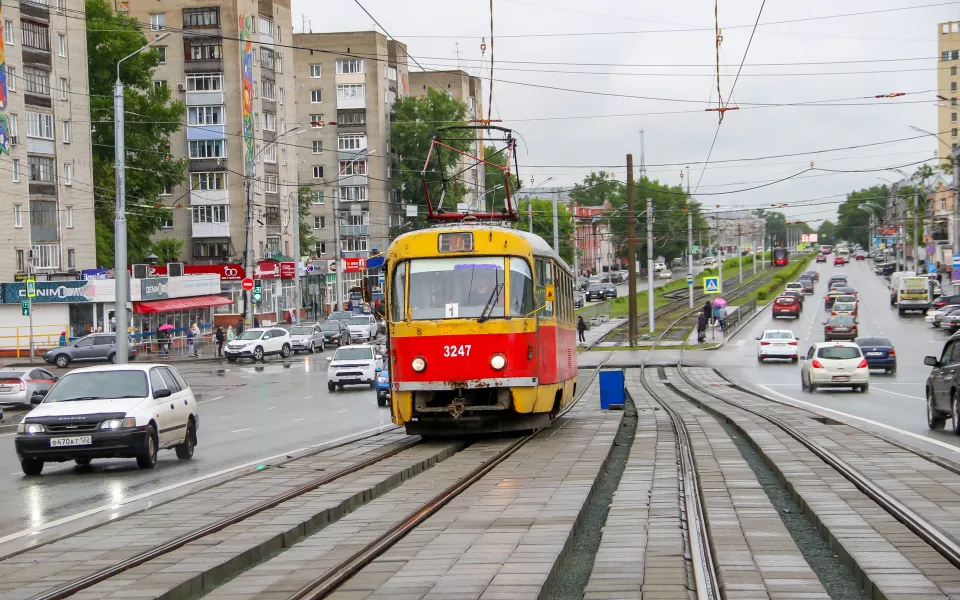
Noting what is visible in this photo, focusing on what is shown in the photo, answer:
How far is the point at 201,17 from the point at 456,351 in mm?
68315

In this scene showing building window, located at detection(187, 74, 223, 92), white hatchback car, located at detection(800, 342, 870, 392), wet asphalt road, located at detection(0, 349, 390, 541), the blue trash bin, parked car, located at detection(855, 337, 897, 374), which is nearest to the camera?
wet asphalt road, located at detection(0, 349, 390, 541)

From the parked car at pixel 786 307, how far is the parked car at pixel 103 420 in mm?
62230

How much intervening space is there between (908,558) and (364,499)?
17.7ft

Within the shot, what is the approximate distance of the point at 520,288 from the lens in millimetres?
18266

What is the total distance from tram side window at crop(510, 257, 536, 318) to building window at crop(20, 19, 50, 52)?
49.9 meters

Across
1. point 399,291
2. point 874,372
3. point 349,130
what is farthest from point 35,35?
point 399,291

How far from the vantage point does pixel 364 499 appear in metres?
11.9

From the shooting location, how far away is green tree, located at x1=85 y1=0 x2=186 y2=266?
230ft

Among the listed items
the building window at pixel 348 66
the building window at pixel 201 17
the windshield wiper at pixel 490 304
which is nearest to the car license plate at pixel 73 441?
the windshield wiper at pixel 490 304

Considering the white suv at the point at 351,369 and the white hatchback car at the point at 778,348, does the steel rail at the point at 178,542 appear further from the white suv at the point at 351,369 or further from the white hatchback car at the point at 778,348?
the white hatchback car at the point at 778,348

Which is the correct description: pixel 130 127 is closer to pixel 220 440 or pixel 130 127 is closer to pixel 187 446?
pixel 220 440

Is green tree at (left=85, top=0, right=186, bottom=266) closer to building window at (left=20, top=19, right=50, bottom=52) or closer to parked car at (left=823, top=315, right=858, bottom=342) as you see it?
building window at (left=20, top=19, right=50, bottom=52)

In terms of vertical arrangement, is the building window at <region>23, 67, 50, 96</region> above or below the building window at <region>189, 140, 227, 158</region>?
above

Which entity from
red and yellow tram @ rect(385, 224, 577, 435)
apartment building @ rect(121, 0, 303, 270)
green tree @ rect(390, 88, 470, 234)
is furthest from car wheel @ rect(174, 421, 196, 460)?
green tree @ rect(390, 88, 470, 234)
